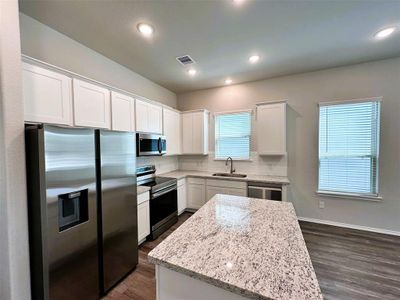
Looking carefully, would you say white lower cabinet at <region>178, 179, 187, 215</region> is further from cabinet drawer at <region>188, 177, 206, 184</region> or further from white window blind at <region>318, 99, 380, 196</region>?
white window blind at <region>318, 99, 380, 196</region>

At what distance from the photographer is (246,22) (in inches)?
83.1

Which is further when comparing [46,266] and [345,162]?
[345,162]

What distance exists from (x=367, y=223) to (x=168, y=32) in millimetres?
4478

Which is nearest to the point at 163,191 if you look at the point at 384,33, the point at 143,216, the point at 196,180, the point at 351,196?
the point at 143,216

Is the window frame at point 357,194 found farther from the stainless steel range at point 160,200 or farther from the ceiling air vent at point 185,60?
the stainless steel range at point 160,200

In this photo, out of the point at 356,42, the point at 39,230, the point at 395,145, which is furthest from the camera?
the point at 395,145

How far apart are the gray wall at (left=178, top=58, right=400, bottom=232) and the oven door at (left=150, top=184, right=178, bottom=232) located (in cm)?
236

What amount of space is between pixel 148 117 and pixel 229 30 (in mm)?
1915

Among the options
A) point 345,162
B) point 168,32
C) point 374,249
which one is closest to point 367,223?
point 374,249

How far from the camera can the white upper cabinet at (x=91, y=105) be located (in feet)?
7.02

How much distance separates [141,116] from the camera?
3180 mm

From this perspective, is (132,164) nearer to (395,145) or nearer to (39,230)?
(39,230)

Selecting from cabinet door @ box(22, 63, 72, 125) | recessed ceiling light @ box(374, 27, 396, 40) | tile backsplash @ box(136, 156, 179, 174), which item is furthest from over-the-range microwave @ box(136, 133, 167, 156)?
recessed ceiling light @ box(374, 27, 396, 40)

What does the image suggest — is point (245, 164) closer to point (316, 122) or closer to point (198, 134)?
point (198, 134)
